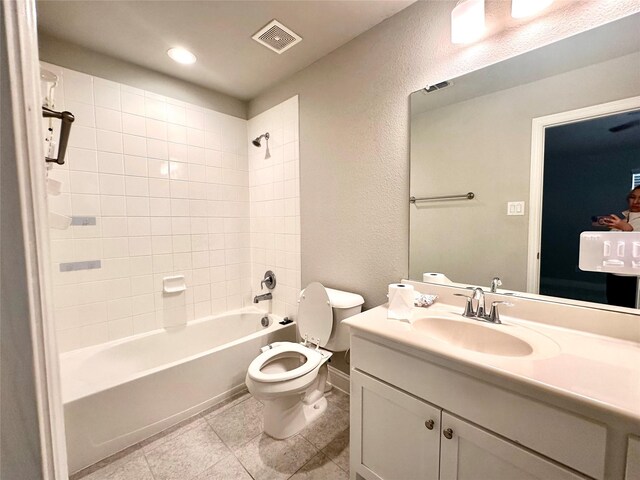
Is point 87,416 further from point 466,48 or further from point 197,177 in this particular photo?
point 466,48

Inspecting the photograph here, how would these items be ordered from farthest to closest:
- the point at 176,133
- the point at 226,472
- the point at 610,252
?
the point at 176,133
the point at 226,472
the point at 610,252

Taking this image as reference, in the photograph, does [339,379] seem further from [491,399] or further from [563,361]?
[563,361]

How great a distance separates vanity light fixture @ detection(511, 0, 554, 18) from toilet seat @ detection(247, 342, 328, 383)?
1.96m

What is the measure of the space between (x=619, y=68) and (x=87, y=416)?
287cm

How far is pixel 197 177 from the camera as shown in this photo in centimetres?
236

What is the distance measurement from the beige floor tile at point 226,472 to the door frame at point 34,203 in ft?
3.98

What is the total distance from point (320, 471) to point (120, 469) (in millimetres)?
1050

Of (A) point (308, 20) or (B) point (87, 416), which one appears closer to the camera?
(B) point (87, 416)

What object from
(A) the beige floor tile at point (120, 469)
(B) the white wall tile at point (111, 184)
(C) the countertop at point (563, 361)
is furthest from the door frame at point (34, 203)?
(B) the white wall tile at point (111, 184)

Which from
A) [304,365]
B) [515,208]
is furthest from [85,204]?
[515,208]

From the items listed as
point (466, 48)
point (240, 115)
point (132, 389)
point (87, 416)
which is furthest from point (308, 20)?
point (87, 416)

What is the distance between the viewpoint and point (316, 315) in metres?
1.81

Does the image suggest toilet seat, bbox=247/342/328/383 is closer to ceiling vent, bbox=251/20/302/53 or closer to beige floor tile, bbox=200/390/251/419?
beige floor tile, bbox=200/390/251/419

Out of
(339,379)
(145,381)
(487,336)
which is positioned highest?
(487,336)
